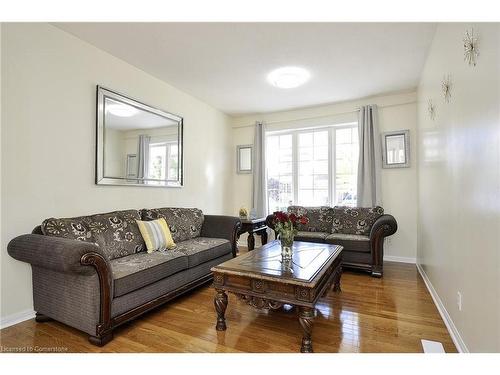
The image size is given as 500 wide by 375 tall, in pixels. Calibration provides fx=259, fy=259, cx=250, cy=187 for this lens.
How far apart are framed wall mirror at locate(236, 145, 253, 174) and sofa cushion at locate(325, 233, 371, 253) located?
88.0 inches

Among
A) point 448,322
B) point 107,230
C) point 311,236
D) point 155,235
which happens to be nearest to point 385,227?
point 311,236

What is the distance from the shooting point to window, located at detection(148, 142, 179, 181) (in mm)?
3465

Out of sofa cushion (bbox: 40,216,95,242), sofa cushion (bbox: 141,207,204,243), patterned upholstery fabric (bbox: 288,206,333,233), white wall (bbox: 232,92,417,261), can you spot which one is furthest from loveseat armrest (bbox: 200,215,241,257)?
white wall (bbox: 232,92,417,261)

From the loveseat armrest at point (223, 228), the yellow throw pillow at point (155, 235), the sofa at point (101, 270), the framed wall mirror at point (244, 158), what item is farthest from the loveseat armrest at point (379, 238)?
the framed wall mirror at point (244, 158)

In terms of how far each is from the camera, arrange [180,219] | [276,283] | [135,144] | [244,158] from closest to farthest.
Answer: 1. [276,283]
2. [135,144]
3. [180,219]
4. [244,158]

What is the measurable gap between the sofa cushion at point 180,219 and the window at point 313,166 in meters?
1.89

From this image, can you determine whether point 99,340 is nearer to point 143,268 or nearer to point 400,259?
point 143,268

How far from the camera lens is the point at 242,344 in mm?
1820

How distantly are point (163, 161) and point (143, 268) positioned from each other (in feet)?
5.99

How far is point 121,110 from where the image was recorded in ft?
9.83

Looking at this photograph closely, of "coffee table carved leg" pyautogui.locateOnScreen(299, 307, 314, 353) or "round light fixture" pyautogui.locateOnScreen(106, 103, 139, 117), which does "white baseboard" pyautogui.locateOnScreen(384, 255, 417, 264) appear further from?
"round light fixture" pyautogui.locateOnScreen(106, 103, 139, 117)
